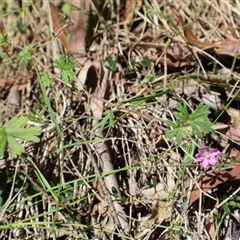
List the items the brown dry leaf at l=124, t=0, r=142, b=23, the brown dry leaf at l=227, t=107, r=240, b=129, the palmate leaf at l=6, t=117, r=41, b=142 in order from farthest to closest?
the brown dry leaf at l=124, t=0, r=142, b=23
the brown dry leaf at l=227, t=107, r=240, b=129
the palmate leaf at l=6, t=117, r=41, b=142

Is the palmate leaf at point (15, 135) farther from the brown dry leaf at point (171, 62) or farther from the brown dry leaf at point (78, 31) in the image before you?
the brown dry leaf at point (171, 62)

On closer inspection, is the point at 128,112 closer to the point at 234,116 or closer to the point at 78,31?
the point at 234,116

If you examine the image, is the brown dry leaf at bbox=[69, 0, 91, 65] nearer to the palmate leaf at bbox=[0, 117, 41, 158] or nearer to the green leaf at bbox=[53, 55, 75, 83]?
the green leaf at bbox=[53, 55, 75, 83]

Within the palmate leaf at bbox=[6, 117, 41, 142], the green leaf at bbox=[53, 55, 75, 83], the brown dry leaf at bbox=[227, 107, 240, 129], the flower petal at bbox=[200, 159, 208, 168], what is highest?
the green leaf at bbox=[53, 55, 75, 83]

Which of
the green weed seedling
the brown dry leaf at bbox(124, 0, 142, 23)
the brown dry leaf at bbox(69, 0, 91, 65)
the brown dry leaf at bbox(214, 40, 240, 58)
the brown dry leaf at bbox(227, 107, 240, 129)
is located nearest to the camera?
the green weed seedling

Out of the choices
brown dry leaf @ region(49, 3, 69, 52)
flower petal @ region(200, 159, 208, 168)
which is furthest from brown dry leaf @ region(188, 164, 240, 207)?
brown dry leaf @ region(49, 3, 69, 52)

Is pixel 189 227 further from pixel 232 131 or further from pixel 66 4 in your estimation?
pixel 66 4

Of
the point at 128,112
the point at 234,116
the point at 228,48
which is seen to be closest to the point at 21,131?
the point at 128,112

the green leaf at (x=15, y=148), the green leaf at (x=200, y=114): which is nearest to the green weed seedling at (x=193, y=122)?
the green leaf at (x=200, y=114)
